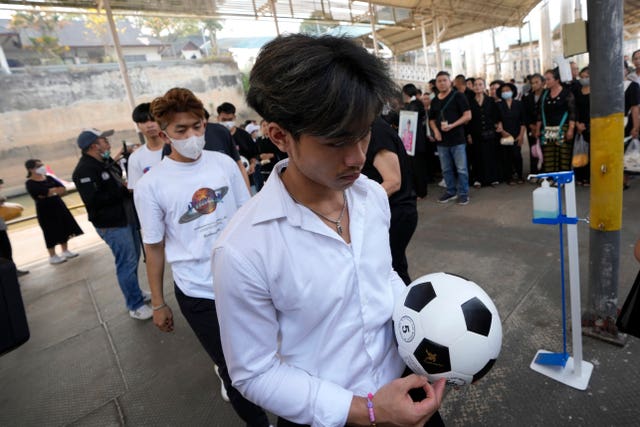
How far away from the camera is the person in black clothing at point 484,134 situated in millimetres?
5820

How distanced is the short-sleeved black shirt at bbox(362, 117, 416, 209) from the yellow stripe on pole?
1019 mm

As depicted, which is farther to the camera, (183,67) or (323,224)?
(183,67)

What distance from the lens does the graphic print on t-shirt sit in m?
→ 1.81

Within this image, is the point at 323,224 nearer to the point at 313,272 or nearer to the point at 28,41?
the point at 313,272

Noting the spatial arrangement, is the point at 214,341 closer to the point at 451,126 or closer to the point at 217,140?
the point at 217,140

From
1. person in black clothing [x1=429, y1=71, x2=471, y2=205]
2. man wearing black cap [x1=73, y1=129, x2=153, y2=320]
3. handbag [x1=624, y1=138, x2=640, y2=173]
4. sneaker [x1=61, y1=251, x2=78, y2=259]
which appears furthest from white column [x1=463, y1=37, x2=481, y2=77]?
man wearing black cap [x1=73, y1=129, x2=153, y2=320]

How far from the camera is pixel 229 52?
21.1 m

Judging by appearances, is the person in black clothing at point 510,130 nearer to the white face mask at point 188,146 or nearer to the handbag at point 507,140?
the handbag at point 507,140

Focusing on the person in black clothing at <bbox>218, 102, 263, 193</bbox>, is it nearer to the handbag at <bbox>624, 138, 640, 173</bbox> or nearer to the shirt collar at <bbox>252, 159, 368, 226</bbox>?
the shirt collar at <bbox>252, 159, 368, 226</bbox>

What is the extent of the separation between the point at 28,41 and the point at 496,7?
25.4m

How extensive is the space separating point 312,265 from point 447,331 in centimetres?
41

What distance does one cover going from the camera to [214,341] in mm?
1722

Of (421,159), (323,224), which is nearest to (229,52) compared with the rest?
(421,159)

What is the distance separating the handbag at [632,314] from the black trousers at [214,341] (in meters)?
1.66
